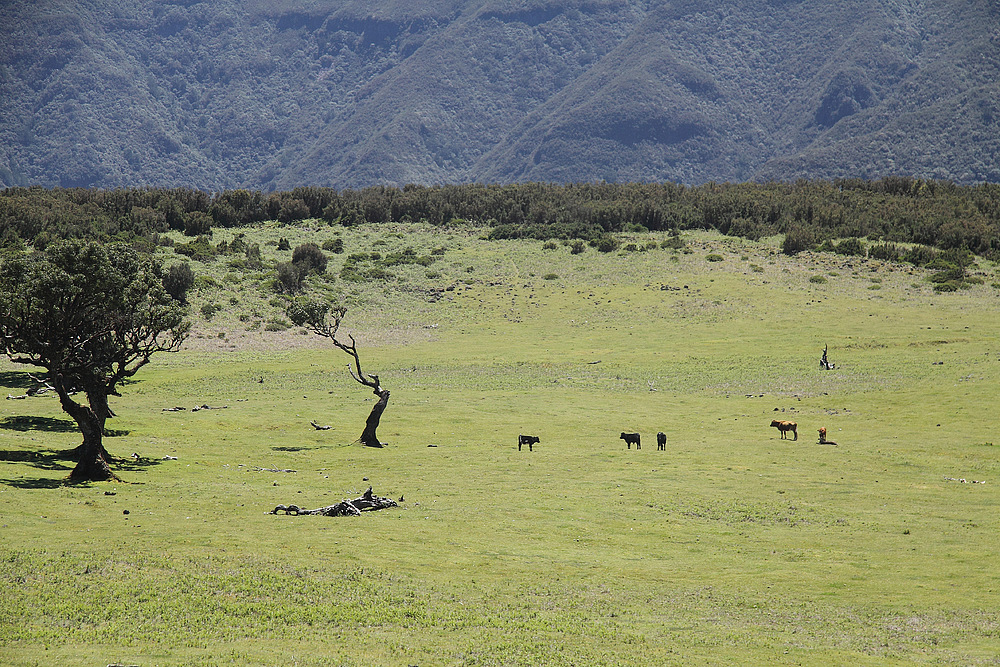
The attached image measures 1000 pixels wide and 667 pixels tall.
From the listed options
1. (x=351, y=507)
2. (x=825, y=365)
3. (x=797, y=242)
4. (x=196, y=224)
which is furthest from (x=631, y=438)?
(x=196, y=224)

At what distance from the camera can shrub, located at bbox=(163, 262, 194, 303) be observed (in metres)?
72.4

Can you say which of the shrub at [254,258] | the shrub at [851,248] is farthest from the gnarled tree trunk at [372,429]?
the shrub at [851,248]

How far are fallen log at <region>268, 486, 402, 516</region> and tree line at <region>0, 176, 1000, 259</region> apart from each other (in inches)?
2524

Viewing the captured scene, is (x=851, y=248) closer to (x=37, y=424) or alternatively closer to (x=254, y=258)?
(x=254, y=258)

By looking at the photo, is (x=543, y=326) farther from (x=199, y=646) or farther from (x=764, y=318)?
(x=199, y=646)

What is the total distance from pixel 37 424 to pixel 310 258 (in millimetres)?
52462

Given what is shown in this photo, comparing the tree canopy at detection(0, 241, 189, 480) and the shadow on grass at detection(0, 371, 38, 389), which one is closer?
the tree canopy at detection(0, 241, 189, 480)

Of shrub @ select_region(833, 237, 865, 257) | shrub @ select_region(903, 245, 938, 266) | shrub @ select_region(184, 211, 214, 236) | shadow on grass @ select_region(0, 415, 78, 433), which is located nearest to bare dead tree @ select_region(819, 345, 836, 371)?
shadow on grass @ select_region(0, 415, 78, 433)

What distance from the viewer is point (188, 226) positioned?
99.1 m

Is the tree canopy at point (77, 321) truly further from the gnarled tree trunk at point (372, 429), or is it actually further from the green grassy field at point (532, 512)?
the gnarled tree trunk at point (372, 429)

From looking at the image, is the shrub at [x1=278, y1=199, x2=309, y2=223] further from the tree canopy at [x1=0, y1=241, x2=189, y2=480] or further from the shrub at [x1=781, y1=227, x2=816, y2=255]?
the tree canopy at [x1=0, y1=241, x2=189, y2=480]

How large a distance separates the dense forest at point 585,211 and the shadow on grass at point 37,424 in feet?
155

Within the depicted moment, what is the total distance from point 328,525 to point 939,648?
45.6 feet

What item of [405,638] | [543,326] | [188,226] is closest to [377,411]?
[405,638]
